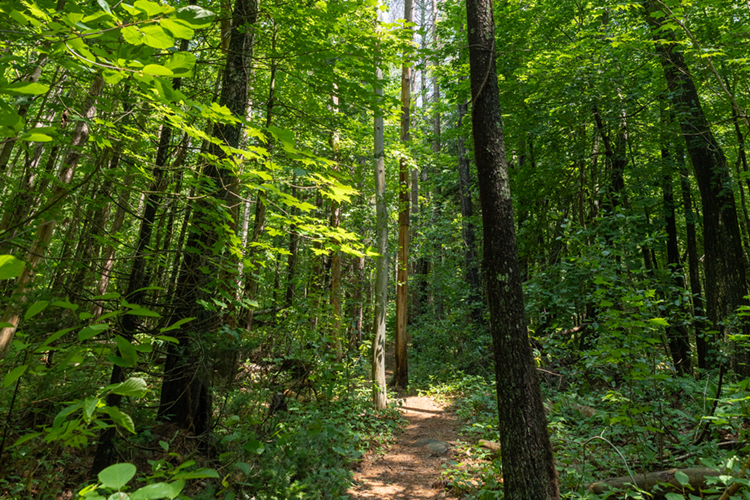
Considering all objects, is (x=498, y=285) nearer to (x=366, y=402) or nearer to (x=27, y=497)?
(x=27, y=497)

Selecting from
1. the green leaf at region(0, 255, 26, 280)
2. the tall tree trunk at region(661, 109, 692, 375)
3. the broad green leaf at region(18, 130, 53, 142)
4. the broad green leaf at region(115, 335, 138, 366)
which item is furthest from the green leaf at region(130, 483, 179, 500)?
the tall tree trunk at region(661, 109, 692, 375)

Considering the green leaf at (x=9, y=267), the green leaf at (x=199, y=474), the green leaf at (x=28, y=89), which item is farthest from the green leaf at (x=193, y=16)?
the green leaf at (x=199, y=474)

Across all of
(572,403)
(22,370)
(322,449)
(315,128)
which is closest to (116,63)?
(22,370)

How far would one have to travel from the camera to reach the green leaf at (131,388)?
1.20 meters

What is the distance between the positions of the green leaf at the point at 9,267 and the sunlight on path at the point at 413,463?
4.74 metres

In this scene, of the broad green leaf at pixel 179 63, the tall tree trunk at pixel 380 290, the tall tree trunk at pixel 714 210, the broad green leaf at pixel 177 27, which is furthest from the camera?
the tall tree trunk at pixel 380 290

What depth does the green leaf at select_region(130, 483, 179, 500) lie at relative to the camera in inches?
38.6

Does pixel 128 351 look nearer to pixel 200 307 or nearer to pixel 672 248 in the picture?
pixel 200 307

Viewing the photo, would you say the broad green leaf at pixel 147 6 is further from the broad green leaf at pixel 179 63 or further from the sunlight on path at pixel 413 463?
the sunlight on path at pixel 413 463

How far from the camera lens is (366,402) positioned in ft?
25.6

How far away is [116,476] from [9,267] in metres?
0.64

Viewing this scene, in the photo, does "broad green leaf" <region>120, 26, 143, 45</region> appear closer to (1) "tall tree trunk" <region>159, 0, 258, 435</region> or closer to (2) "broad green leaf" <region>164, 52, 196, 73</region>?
(2) "broad green leaf" <region>164, 52, 196, 73</region>

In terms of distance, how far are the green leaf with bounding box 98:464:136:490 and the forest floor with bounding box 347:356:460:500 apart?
441 centimetres

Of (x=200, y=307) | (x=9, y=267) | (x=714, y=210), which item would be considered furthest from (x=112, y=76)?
(x=714, y=210)
